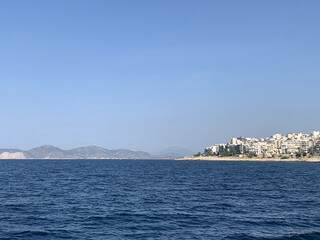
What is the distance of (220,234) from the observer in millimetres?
28391

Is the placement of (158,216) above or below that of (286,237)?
above

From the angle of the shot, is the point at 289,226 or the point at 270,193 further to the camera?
the point at 270,193

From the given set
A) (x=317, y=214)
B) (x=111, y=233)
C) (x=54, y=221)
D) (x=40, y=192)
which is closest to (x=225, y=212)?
(x=317, y=214)

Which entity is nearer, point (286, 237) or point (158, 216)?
point (286, 237)

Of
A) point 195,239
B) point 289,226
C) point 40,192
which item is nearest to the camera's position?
point 195,239

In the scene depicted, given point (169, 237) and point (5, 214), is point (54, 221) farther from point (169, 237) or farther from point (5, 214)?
point (169, 237)

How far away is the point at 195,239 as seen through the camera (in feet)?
87.9

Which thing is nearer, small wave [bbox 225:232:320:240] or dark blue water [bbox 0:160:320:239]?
small wave [bbox 225:232:320:240]

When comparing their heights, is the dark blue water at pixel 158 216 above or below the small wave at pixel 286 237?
above

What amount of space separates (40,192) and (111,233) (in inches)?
1227

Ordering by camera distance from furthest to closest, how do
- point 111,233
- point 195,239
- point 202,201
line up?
point 202,201 → point 111,233 → point 195,239

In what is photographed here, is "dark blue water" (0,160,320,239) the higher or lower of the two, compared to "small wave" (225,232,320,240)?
higher

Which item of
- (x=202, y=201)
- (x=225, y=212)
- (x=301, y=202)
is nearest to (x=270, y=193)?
(x=301, y=202)

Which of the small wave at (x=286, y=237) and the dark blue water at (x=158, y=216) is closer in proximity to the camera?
the small wave at (x=286, y=237)
